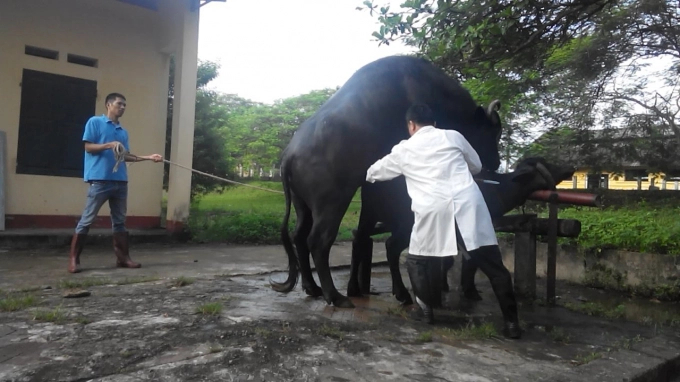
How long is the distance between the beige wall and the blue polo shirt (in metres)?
2.87

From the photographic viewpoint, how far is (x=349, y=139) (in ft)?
14.1

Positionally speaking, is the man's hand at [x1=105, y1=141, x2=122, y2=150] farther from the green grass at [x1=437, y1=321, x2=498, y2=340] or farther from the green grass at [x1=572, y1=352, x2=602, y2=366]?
the green grass at [x1=572, y1=352, x2=602, y2=366]

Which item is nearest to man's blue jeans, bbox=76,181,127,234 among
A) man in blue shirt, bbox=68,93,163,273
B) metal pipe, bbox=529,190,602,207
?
man in blue shirt, bbox=68,93,163,273

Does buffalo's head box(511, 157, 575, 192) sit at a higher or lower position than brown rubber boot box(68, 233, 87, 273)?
higher

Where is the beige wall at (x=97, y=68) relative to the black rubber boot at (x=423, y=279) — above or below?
above

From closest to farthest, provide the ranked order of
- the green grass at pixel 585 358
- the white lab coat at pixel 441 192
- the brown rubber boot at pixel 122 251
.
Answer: the green grass at pixel 585 358, the white lab coat at pixel 441 192, the brown rubber boot at pixel 122 251

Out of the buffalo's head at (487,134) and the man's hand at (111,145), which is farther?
the man's hand at (111,145)

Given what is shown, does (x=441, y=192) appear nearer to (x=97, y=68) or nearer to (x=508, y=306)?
(x=508, y=306)

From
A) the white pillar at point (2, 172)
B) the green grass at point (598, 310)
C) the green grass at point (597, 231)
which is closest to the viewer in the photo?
the green grass at point (598, 310)

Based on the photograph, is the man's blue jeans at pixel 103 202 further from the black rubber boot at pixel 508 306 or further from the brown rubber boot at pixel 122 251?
the black rubber boot at pixel 508 306

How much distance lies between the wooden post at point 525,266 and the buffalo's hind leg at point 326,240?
1.84m

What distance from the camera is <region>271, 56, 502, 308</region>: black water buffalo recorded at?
4249 millimetres

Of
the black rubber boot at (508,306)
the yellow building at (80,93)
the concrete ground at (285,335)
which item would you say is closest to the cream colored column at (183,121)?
the yellow building at (80,93)

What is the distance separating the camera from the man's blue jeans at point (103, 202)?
17.8ft
